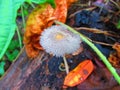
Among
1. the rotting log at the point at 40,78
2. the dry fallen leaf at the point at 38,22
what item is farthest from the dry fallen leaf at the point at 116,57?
the dry fallen leaf at the point at 38,22

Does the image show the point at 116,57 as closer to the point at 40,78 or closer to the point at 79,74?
the point at 79,74

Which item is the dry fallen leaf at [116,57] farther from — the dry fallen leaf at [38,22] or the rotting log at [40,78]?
the dry fallen leaf at [38,22]

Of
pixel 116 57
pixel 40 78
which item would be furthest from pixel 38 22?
pixel 116 57

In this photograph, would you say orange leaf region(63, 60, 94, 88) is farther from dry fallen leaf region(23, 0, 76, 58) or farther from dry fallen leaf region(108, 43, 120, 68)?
dry fallen leaf region(23, 0, 76, 58)

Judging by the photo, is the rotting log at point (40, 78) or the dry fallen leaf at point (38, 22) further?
the dry fallen leaf at point (38, 22)

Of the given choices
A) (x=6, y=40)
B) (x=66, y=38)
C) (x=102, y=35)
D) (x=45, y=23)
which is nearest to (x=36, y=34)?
(x=45, y=23)

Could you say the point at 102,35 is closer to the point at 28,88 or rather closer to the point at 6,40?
the point at 28,88

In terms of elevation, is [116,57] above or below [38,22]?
below
